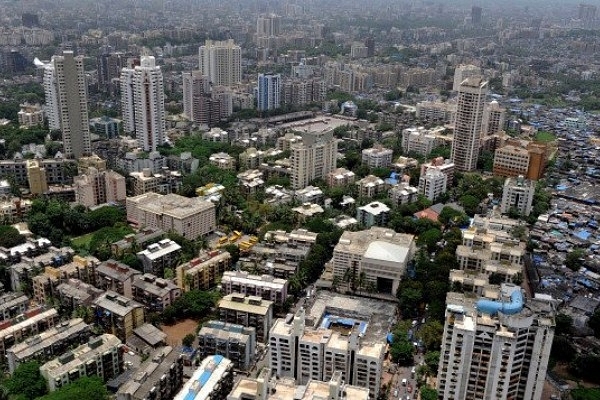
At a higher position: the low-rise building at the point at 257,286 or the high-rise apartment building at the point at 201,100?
the high-rise apartment building at the point at 201,100

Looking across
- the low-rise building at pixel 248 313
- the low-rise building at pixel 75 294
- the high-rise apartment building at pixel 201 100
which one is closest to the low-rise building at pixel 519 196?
the low-rise building at pixel 248 313

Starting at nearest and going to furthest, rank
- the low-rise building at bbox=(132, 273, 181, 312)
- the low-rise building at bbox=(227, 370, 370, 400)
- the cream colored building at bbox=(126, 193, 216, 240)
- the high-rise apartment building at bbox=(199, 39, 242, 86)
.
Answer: the low-rise building at bbox=(227, 370, 370, 400)
the low-rise building at bbox=(132, 273, 181, 312)
the cream colored building at bbox=(126, 193, 216, 240)
the high-rise apartment building at bbox=(199, 39, 242, 86)

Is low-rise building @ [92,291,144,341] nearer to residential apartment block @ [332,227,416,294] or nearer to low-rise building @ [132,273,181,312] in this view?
low-rise building @ [132,273,181,312]

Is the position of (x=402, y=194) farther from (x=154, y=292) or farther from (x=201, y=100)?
(x=201, y=100)

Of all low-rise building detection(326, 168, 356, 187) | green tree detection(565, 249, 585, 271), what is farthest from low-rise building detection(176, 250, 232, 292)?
green tree detection(565, 249, 585, 271)

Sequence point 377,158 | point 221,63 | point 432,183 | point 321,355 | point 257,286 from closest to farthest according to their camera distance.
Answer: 1. point 321,355
2. point 257,286
3. point 432,183
4. point 377,158
5. point 221,63

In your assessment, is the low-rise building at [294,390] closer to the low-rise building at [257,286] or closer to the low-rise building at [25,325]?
the low-rise building at [257,286]

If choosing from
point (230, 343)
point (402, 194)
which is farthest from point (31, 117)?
point (230, 343)
